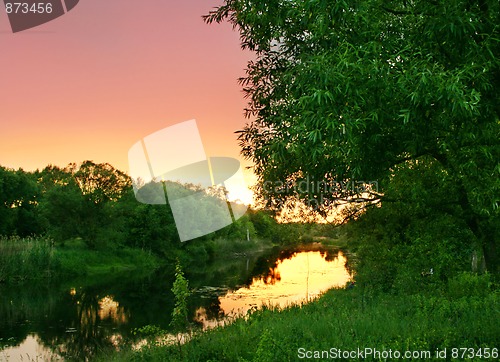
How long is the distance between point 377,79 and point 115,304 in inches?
1132

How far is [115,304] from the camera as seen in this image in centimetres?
3256

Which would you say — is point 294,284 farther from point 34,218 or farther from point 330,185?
point 34,218

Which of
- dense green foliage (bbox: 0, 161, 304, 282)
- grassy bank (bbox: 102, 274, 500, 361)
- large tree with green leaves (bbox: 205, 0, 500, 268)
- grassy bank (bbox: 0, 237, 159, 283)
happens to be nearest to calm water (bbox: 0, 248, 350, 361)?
grassy bank (bbox: 0, 237, 159, 283)

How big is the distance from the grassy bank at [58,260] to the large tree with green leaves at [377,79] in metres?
35.2

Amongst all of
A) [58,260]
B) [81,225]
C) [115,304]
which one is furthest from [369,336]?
[81,225]

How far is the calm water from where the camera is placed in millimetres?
22250

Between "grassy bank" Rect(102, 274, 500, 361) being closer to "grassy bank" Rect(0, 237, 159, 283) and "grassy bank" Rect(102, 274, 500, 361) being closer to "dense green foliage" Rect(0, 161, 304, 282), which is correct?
"grassy bank" Rect(0, 237, 159, 283)

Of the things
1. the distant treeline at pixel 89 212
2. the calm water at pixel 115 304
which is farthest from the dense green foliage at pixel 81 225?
the calm water at pixel 115 304

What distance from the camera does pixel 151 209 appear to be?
235 feet

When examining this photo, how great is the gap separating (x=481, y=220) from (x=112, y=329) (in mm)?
18259

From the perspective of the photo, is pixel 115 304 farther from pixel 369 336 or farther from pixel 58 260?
pixel 369 336

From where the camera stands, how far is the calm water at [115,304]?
22250mm

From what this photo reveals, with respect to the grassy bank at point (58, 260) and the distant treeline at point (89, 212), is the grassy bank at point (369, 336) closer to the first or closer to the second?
the grassy bank at point (58, 260)

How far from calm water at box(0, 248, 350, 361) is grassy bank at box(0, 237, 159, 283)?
3262 mm
